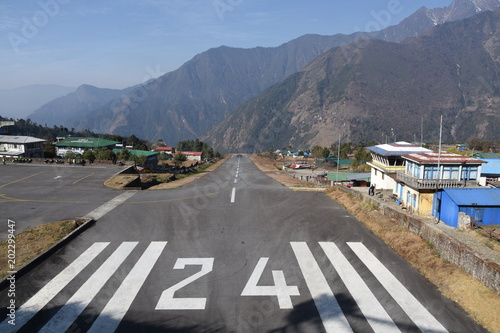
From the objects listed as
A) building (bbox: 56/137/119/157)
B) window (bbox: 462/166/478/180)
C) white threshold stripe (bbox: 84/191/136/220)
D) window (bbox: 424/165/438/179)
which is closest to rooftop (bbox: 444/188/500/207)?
window (bbox: 462/166/478/180)

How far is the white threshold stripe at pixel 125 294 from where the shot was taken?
1233cm

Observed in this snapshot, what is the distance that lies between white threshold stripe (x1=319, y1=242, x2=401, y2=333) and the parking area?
19729 mm

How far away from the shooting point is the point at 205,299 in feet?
46.5

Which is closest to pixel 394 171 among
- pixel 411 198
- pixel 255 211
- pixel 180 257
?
pixel 411 198

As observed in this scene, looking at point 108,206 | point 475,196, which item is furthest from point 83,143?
point 475,196

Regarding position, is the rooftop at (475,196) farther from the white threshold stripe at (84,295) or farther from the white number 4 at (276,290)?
the white threshold stripe at (84,295)

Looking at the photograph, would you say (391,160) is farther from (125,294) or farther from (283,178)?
(125,294)

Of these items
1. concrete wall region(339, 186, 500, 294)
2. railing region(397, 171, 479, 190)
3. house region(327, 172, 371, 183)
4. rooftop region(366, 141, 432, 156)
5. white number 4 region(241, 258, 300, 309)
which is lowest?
house region(327, 172, 371, 183)

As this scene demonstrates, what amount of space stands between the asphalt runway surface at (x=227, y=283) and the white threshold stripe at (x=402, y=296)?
49 millimetres

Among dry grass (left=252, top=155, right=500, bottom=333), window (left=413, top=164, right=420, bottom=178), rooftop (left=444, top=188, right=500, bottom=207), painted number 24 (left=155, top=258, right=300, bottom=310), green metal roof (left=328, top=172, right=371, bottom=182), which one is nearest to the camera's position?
dry grass (left=252, top=155, right=500, bottom=333)

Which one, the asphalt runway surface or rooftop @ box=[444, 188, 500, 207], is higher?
rooftop @ box=[444, 188, 500, 207]

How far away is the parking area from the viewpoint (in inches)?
1041

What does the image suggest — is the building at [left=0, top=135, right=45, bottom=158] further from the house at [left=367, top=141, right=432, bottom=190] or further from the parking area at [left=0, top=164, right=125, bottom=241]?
the house at [left=367, top=141, right=432, bottom=190]


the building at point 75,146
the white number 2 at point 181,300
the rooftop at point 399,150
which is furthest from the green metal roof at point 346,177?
the building at point 75,146
